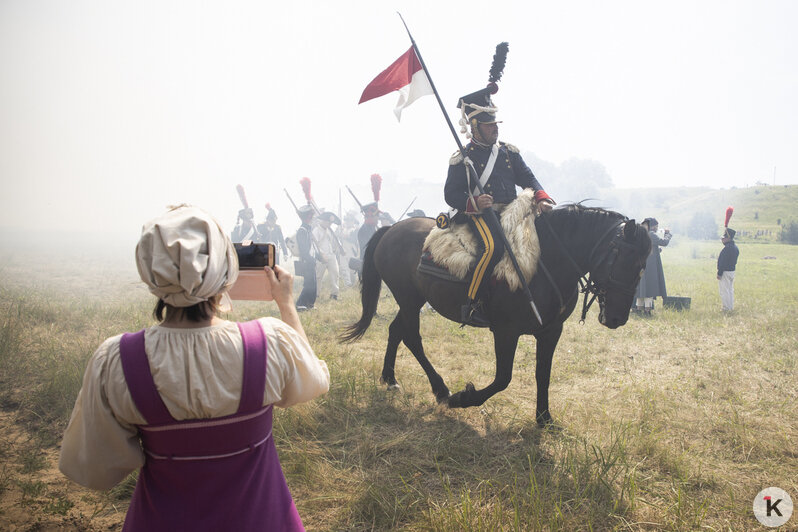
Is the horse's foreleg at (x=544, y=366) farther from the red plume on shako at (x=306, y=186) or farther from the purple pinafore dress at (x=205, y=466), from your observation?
the red plume on shako at (x=306, y=186)

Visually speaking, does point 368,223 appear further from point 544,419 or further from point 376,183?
point 544,419

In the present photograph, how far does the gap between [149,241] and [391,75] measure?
4.30 meters

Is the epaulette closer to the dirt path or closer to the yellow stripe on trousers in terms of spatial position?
the yellow stripe on trousers

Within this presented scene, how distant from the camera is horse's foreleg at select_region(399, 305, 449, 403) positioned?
488 centimetres

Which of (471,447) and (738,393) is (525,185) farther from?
(738,393)

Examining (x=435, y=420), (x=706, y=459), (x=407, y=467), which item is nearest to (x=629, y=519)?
(x=706, y=459)

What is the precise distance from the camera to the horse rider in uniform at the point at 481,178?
4074 mm

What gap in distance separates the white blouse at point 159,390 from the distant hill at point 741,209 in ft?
123

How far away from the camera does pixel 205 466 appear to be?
4.55ft

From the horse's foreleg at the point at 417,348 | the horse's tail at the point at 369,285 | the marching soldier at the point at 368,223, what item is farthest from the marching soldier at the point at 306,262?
the horse's foreleg at the point at 417,348

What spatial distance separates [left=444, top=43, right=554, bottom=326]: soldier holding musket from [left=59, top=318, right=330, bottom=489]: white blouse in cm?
293

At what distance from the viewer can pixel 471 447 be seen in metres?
3.71

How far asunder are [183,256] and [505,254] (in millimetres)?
3169

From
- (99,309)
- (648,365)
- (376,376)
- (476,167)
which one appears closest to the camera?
(476,167)
